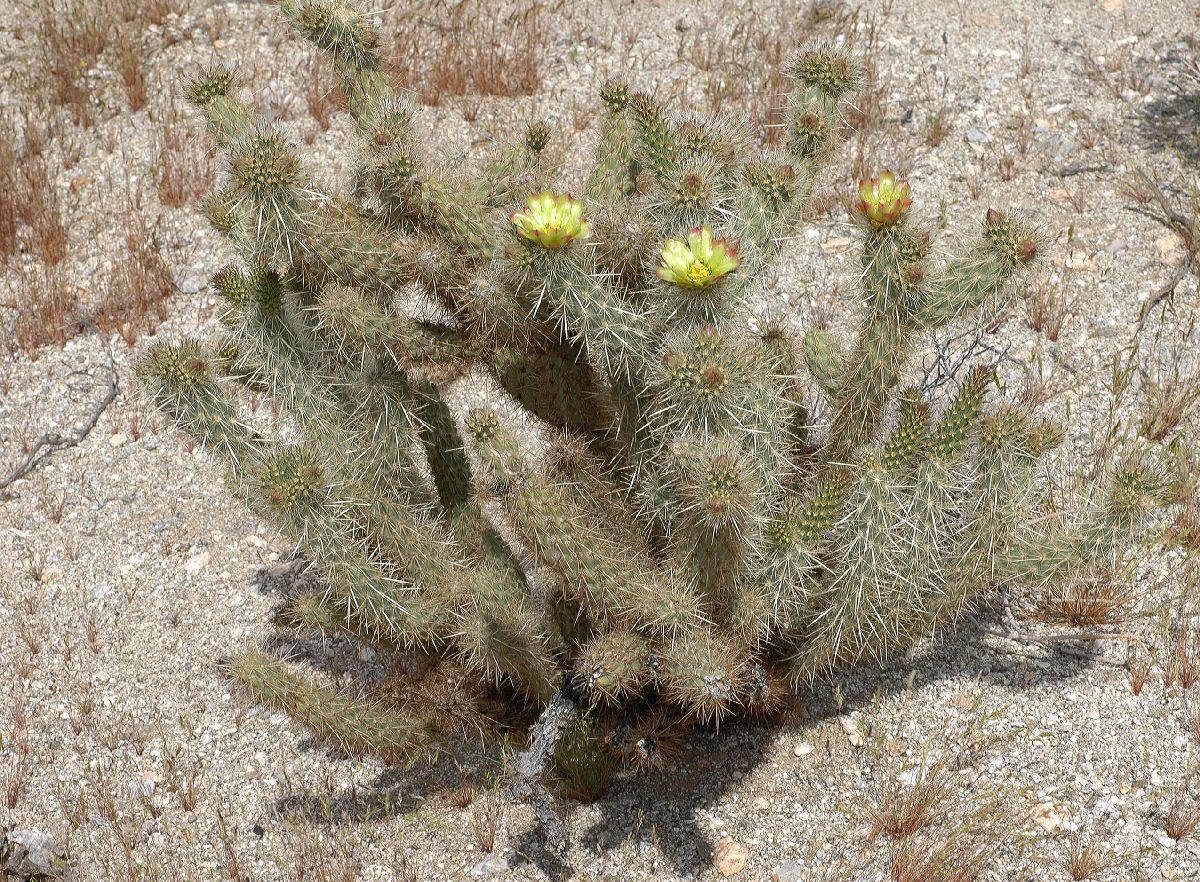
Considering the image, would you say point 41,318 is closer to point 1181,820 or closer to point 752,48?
point 752,48

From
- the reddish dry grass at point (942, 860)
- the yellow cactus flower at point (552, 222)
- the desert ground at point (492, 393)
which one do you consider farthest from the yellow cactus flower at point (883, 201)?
the reddish dry grass at point (942, 860)

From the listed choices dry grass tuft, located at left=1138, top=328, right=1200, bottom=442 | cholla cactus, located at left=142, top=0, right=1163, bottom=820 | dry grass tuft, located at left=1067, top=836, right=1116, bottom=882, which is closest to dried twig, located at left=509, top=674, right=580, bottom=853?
cholla cactus, located at left=142, top=0, right=1163, bottom=820

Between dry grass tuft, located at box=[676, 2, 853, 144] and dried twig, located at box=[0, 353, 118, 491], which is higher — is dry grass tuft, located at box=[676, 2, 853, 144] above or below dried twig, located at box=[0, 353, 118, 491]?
above

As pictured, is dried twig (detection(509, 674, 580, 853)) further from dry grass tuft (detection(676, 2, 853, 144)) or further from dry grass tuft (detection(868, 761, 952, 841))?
dry grass tuft (detection(676, 2, 853, 144))

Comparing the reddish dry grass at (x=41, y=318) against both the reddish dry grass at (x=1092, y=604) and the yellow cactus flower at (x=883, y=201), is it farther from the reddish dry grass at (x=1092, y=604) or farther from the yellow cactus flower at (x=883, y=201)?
the reddish dry grass at (x=1092, y=604)

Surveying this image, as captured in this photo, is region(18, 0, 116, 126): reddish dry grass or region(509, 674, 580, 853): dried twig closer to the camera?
region(509, 674, 580, 853): dried twig

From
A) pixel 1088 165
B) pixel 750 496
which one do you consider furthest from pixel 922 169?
pixel 750 496
